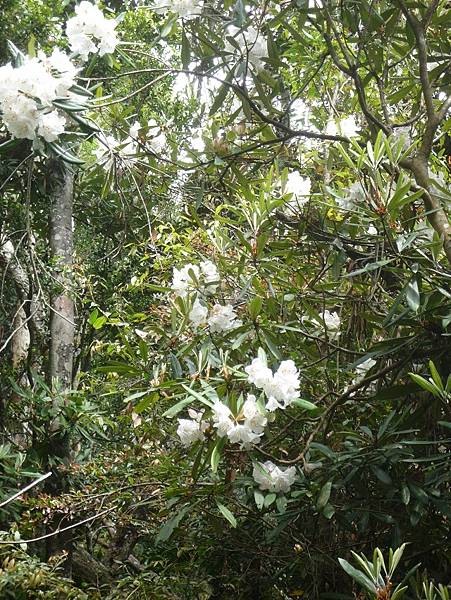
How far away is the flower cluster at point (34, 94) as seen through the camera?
1.63 meters

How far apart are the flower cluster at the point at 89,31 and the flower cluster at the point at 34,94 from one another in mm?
349

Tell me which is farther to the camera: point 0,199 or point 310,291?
point 0,199

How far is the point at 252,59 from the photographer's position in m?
2.31

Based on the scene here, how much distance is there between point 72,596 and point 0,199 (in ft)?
6.52

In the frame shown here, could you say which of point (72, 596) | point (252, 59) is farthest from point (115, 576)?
point (252, 59)

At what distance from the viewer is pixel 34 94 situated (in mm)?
1667

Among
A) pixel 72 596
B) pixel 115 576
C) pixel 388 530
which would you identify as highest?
pixel 388 530

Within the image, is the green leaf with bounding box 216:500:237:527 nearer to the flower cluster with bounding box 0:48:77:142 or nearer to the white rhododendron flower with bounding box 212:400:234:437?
the white rhododendron flower with bounding box 212:400:234:437

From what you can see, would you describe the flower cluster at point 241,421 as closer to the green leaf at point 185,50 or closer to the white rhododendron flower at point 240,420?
the white rhododendron flower at point 240,420

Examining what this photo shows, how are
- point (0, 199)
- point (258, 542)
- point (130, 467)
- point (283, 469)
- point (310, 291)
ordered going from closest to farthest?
point (283, 469), point (310, 291), point (258, 542), point (130, 467), point (0, 199)

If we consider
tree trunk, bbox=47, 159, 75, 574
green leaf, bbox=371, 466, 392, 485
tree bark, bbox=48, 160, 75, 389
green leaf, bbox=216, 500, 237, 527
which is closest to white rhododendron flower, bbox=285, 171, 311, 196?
green leaf, bbox=371, 466, 392, 485

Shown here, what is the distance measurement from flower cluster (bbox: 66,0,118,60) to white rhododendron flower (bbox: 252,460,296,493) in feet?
4.45

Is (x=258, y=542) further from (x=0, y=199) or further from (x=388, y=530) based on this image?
(x=0, y=199)

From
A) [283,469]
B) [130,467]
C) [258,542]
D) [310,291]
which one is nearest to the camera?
[283,469]
